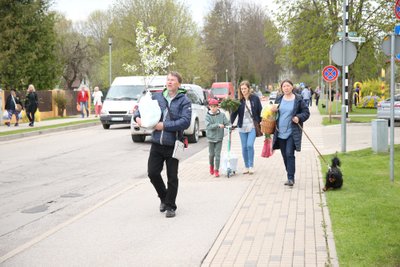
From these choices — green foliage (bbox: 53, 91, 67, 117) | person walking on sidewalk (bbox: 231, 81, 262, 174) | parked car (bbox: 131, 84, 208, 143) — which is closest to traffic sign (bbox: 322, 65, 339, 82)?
parked car (bbox: 131, 84, 208, 143)

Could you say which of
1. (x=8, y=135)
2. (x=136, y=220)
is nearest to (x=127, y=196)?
(x=136, y=220)

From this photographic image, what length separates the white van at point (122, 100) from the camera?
2553 cm

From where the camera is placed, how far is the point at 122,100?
1026 inches

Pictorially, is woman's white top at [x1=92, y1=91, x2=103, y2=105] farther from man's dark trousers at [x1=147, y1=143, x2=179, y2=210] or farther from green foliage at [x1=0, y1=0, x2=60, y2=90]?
man's dark trousers at [x1=147, y1=143, x2=179, y2=210]

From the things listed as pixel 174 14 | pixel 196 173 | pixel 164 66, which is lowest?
pixel 196 173

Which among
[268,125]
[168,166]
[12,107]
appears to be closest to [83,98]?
[12,107]

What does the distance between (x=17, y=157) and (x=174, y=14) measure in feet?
150

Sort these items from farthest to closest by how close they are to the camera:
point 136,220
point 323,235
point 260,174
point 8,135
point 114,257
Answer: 1. point 8,135
2. point 260,174
3. point 136,220
4. point 323,235
5. point 114,257

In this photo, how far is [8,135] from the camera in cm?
2094

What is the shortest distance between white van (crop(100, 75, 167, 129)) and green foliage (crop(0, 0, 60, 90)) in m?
18.5

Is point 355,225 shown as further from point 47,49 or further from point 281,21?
point 47,49

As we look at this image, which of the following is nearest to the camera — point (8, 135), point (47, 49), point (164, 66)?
point (8, 135)

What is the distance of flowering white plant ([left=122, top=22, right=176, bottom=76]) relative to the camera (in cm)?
5191

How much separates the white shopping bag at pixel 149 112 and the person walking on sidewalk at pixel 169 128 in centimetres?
8
